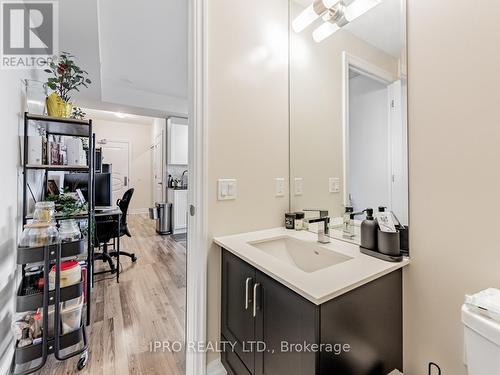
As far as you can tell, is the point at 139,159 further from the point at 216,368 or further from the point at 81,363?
the point at 216,368

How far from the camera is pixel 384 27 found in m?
1.13

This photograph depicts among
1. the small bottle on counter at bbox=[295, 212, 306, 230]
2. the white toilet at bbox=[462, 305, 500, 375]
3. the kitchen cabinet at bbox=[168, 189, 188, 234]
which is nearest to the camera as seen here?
the white toilet at bbox=[462, 305, 500, 375]

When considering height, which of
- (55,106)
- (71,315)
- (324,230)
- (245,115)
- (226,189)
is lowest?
(71,315)

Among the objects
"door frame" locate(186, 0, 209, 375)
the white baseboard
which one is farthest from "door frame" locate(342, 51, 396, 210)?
the white baseboard

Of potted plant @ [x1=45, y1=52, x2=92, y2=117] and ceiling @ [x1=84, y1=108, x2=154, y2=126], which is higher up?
ceiling @ [x1=84, y1=108, x2=154, y2=126]

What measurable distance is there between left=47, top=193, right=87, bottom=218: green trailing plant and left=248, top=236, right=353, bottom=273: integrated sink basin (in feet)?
4.93

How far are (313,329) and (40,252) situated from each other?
1.54 m

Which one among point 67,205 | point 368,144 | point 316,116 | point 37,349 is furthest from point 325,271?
point 67,205

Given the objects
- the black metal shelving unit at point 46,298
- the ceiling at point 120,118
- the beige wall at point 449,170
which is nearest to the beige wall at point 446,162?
the beige wall at point 449,170

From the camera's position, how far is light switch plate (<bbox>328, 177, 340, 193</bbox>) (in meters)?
1.44

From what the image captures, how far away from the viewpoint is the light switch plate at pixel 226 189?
137cm

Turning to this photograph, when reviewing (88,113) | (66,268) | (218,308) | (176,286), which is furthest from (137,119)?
(218,308)

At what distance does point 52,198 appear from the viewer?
2006mm

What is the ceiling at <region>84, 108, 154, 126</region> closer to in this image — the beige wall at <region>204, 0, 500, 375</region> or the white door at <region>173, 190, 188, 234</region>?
the white door at <region>173, 190, 188, 234</region>
